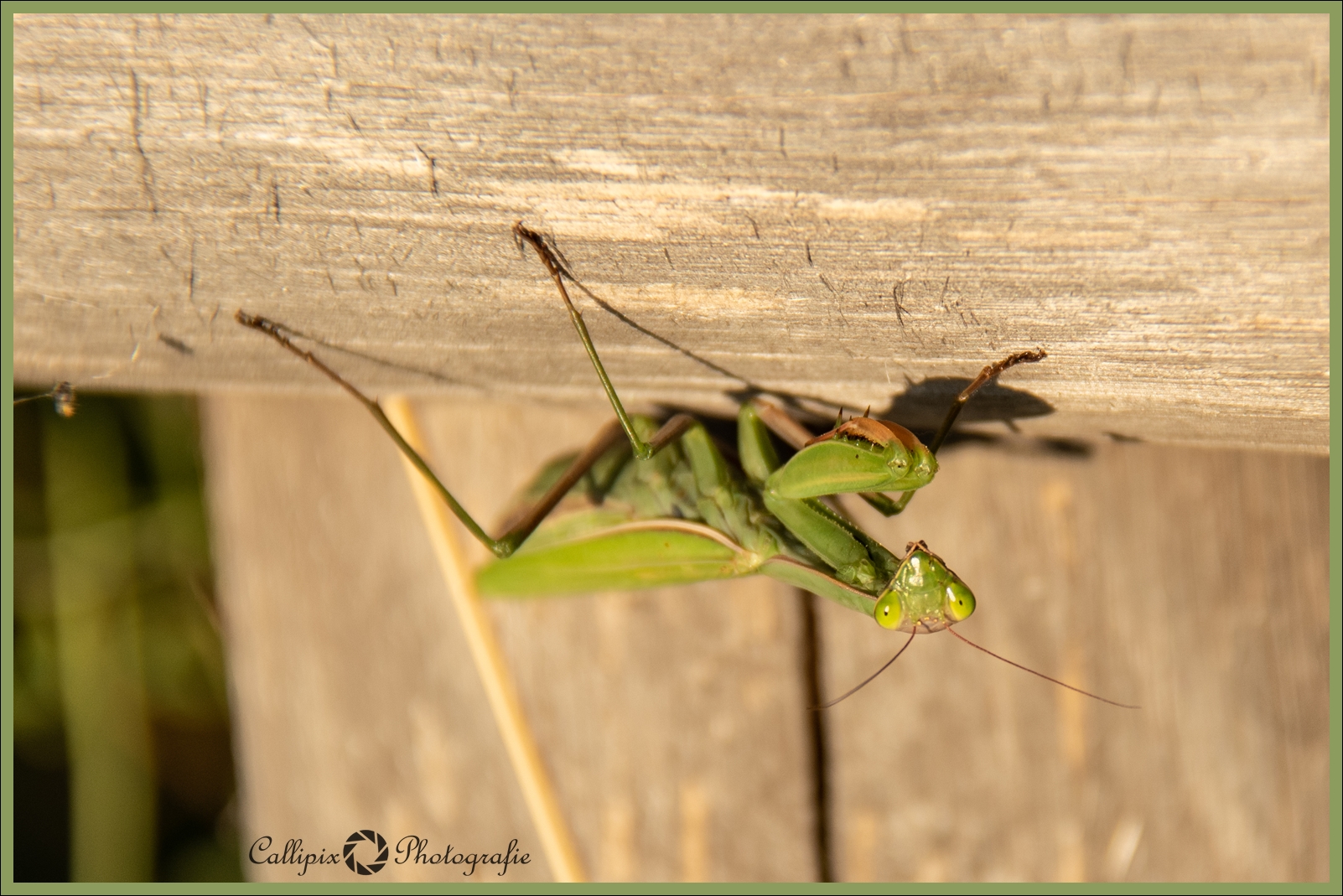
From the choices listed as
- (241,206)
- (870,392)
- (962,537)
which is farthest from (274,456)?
(962,537)

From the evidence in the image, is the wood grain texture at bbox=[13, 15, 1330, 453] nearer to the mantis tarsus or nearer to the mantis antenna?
the mantis tarsus

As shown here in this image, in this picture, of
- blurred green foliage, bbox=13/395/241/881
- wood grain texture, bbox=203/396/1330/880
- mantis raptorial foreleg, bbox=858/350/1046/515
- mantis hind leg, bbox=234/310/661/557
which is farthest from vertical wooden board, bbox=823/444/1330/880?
blurred green foliage, bbox=13/395/241/881

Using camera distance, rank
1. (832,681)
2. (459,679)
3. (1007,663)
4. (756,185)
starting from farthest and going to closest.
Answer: (459,679) → (832,681) → (1007,663) → (756,185)

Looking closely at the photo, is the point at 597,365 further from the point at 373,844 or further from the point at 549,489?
the point at 373,844

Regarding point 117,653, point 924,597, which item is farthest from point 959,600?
point 117,653

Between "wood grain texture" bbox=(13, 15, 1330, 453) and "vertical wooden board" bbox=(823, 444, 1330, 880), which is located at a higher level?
"wood grain texture" bbox=(13, 15, 1330, 453)
